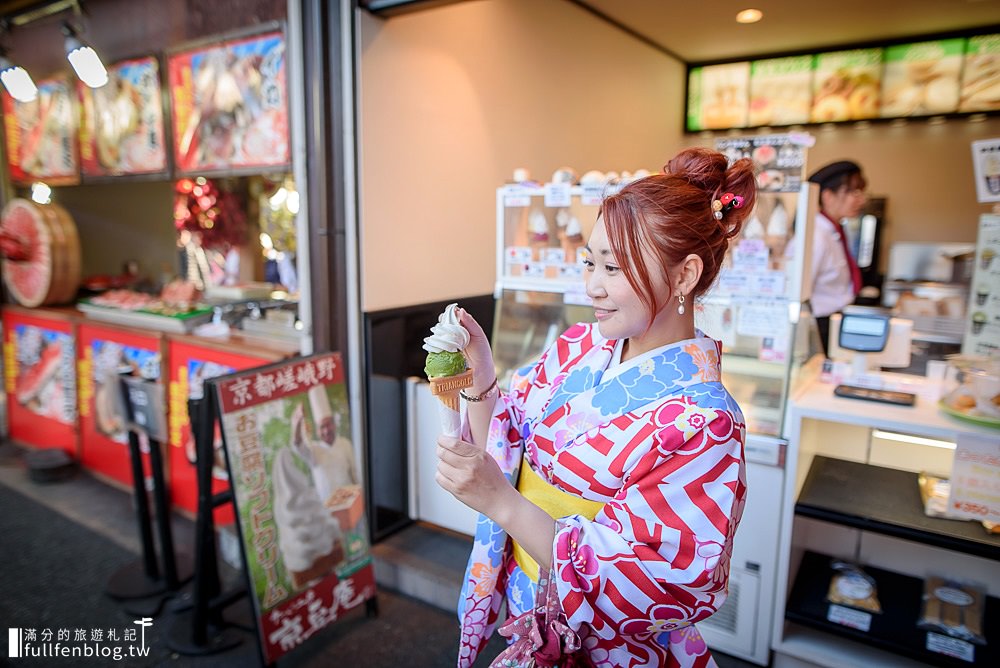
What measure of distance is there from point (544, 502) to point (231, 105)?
120 inches

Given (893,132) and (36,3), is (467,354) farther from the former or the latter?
(893,132)

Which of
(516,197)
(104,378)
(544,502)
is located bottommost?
(104,378)

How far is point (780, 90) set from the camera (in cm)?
625

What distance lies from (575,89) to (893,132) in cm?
323

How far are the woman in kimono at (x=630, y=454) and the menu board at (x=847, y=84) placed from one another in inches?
214

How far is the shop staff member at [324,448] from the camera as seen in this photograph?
270cm

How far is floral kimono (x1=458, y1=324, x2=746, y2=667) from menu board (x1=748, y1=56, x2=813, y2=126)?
563cm

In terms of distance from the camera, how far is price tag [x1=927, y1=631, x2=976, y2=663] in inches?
89.2

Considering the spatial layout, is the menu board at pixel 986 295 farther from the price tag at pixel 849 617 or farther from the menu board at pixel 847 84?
the menu board at pixel 847 84

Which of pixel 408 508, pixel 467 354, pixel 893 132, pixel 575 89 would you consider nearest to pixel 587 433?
pixel 467 354

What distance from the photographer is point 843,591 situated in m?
2.62

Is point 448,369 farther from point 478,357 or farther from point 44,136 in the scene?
point 44,136

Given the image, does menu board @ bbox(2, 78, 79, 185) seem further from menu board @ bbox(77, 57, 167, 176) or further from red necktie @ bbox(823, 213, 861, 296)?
red necktie @ bbox(823, 213, 861, 296)

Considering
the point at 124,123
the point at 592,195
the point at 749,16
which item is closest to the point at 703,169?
the point at 592,195
